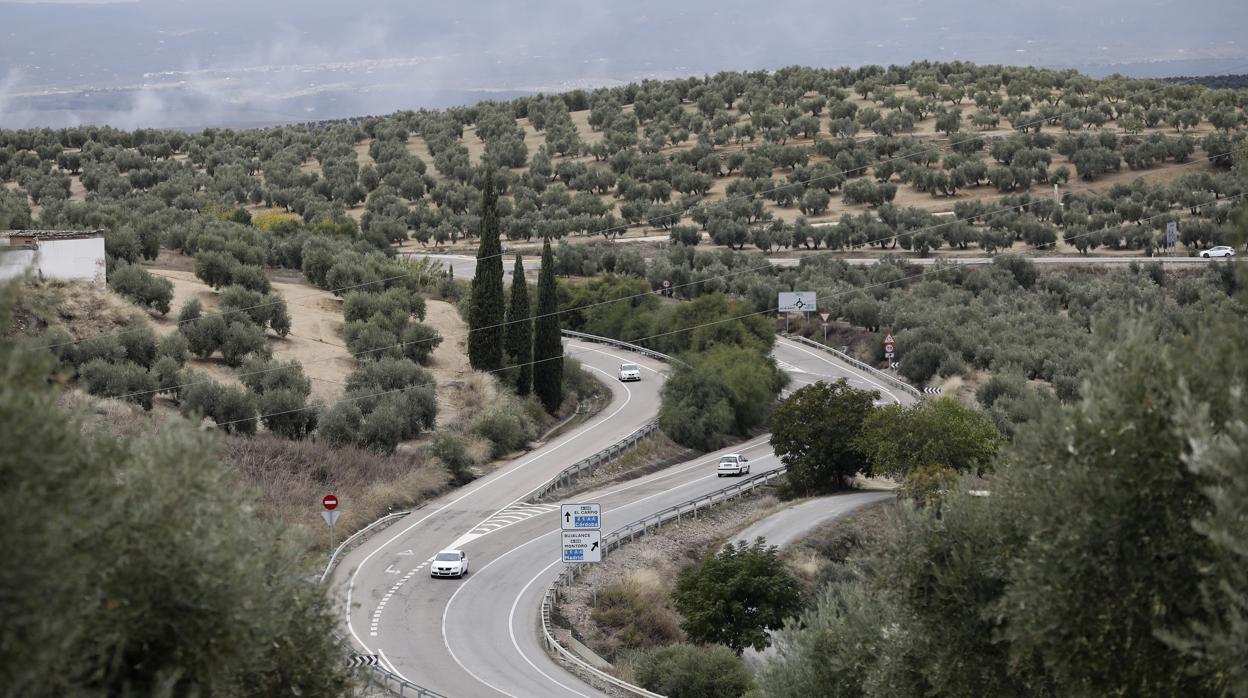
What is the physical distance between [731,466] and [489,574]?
1524 cm

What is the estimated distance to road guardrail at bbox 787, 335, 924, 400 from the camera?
2406 inches

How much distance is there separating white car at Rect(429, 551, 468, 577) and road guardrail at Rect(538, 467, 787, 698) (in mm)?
2347

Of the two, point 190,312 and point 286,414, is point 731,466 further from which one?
point 190,312

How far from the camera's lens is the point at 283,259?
68750 millimetres

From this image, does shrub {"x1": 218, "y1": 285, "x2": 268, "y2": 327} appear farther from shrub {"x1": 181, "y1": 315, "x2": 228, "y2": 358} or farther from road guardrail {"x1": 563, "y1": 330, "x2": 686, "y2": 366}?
road guardrail {"x1": 563, "y1": 330, "x2": 686, "y2": 366}

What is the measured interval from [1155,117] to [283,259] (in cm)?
7741

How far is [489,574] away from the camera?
1433 inches

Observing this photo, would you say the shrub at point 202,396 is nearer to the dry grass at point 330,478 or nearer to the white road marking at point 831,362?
the dry grass at point 330,478

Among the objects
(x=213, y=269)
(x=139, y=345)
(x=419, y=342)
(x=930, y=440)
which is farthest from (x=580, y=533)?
(x=213, y=269)

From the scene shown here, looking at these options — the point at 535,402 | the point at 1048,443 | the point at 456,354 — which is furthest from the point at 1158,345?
the point at 456,354

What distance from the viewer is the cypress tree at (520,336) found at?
5406cm

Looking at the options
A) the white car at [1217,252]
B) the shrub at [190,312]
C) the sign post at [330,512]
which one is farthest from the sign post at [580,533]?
the white car at [1217,252]

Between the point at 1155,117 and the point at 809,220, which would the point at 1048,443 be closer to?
the point at 809,220

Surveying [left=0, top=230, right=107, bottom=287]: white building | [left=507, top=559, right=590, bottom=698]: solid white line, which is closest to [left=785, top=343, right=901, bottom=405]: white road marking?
[left=507, top=559, right=590, bottom=698]: solid white line
